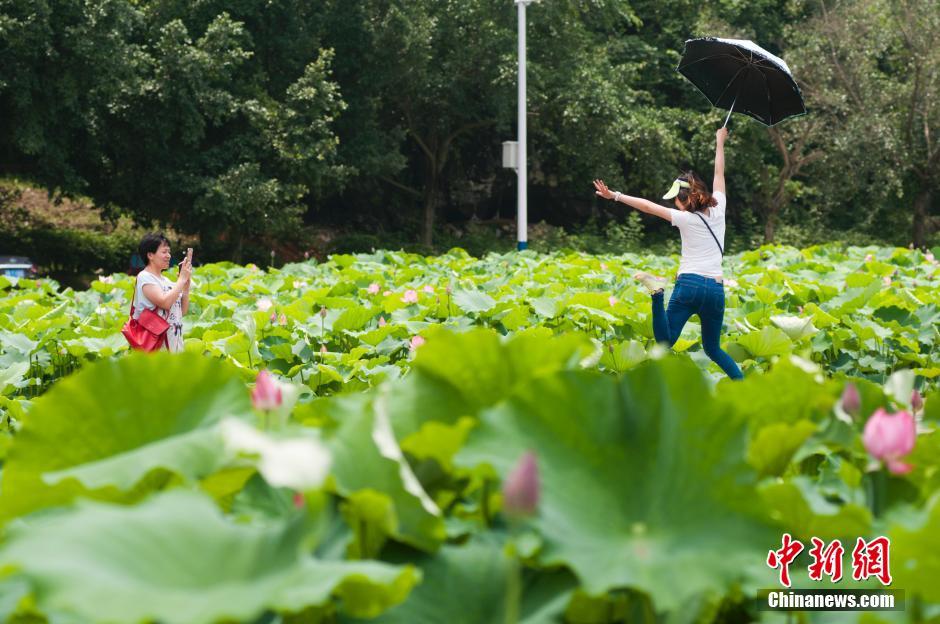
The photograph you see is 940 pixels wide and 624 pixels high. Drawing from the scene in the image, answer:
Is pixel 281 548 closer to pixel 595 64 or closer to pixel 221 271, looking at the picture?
pixel 221 271

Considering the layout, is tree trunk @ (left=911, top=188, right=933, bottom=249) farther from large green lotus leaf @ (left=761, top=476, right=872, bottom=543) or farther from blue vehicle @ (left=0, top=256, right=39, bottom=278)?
large green lotus leaf @ (left=761, top=476, right=872, bottom=543)

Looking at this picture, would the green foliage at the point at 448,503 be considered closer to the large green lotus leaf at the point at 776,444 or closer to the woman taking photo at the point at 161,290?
the large green lotus leaf at the point at 776,444

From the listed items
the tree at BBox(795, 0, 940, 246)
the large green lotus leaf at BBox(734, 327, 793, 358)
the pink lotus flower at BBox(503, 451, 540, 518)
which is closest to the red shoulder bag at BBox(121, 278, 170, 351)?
the large green lotus leaf at BBox(734, 327, 793, 358)

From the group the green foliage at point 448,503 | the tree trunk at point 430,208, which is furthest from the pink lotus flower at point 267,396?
the tree trunk at point 430,208

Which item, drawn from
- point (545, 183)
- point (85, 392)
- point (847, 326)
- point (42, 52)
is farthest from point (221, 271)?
point (545, 183)

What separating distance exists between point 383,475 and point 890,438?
393 mm

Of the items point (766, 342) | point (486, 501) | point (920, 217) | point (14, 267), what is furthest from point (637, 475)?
point (920, 217)

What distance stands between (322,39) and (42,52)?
6.36 m

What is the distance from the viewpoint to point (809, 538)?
0.85 m

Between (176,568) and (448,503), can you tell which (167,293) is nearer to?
(448,503)

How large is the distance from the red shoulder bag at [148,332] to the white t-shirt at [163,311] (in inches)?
1.0

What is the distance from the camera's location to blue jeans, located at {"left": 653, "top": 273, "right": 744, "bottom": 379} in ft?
14.7

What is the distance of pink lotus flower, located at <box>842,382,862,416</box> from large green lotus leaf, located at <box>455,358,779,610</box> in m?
0.20

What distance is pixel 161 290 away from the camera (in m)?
4.06
